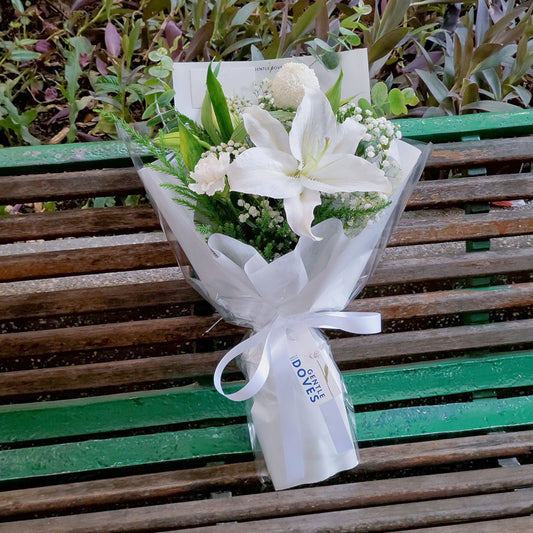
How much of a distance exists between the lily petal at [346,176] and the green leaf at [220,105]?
16 centimetres

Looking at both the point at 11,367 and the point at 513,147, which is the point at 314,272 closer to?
the point at 513,147

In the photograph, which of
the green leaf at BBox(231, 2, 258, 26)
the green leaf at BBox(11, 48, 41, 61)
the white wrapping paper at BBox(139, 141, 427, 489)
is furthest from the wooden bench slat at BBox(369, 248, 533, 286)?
the green leaf at BBox(11, 48, 41, 61)

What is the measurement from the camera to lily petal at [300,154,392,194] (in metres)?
0.82

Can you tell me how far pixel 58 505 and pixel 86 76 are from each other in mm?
1101

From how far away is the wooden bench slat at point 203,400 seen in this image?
3.96ft

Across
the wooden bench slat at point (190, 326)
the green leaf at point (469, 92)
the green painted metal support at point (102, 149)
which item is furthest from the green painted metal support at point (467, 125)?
the wooden bench slat at point (190, 326)

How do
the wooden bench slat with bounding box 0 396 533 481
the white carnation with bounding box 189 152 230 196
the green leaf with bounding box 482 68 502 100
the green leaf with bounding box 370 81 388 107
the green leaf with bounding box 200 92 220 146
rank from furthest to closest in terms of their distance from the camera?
1. the green leaf with bounding box 482 68 502 100
2. the wooden bench slat with bounding box 0 396 533 481
3. the green leaf with bounding box 370 81 388 107
4. the green leaf with bounding box 200 92 220 146
5. the white carnation with bounding box 189 152 230 196

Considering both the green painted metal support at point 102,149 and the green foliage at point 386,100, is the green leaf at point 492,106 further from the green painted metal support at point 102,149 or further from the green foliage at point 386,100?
the green foliage at point 386,100

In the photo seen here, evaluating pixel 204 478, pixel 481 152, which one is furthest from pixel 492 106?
pixel 204 478

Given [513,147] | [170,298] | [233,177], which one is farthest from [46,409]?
[513,147]

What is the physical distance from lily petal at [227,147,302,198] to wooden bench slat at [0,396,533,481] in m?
0.58

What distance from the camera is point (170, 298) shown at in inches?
48.3

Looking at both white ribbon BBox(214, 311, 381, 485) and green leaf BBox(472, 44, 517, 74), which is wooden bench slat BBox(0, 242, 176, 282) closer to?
white ribbon BBox(214, 311, 381, 485)

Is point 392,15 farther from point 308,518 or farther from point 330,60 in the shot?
point 308,518
